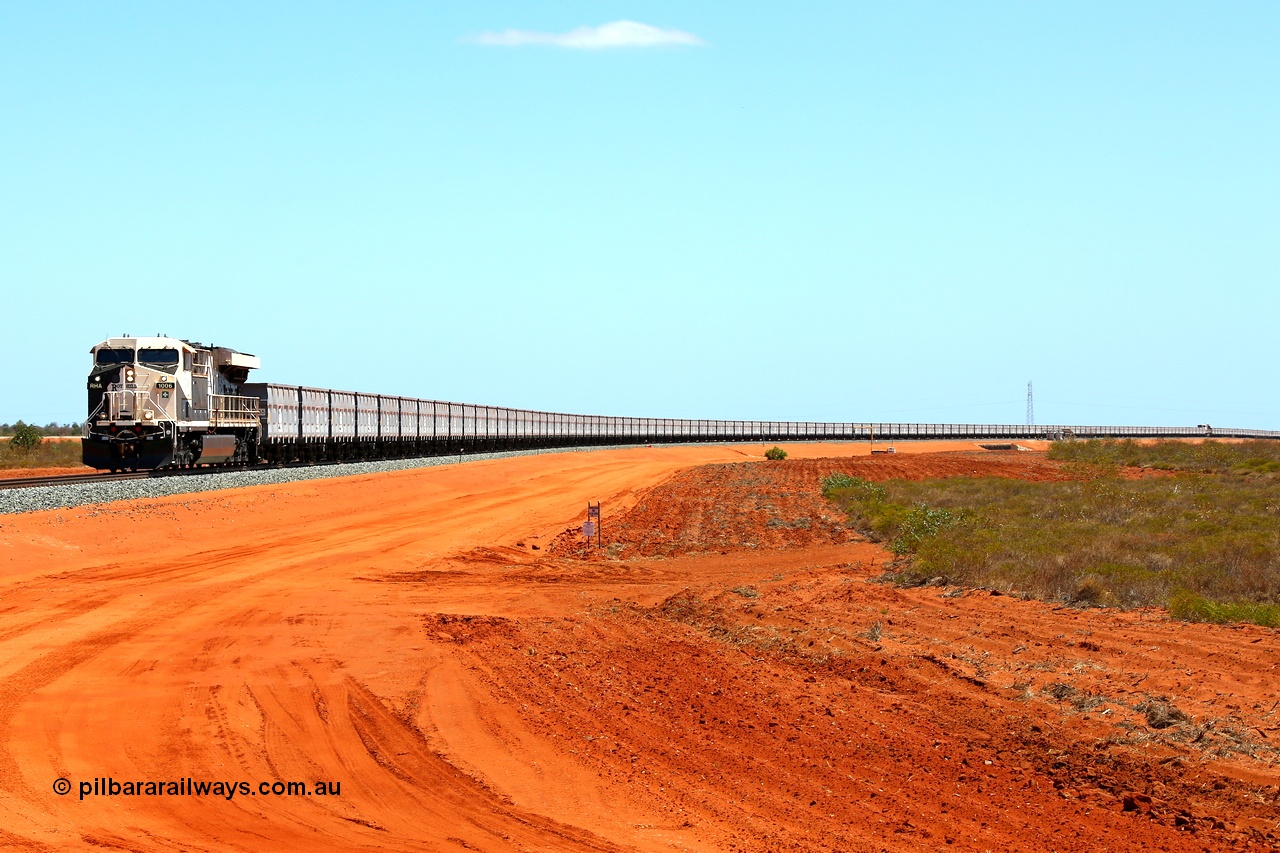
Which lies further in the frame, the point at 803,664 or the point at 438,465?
the point at 438,465

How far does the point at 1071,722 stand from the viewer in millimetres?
9172

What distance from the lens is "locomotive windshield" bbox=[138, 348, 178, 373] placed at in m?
33.0

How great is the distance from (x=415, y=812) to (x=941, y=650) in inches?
267

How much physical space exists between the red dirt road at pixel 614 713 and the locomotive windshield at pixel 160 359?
15313mm

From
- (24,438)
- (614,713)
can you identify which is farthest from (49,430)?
(614,713)

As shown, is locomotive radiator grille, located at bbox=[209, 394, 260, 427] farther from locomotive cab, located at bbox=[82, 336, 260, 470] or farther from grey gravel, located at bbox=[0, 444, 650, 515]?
grey gravel, located at bbox=[0, 444, 650, 515]

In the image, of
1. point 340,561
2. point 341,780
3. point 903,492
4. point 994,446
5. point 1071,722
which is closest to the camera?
point 341,780

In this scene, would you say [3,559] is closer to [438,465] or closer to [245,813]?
[245,813]

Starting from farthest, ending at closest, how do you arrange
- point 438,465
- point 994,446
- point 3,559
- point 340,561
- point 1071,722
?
1. point 994,446
2. point 438,465
3. point 340,561
4. point 3,559
5. point 1071,722

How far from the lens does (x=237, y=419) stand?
38.4 m

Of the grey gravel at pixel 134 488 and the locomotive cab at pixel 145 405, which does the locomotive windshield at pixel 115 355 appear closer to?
the locomotive cab at pixel 145 405

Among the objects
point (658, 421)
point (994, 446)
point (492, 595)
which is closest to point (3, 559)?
point (492, 595)

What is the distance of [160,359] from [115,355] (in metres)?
1.37

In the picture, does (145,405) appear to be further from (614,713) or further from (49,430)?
(49,430)
